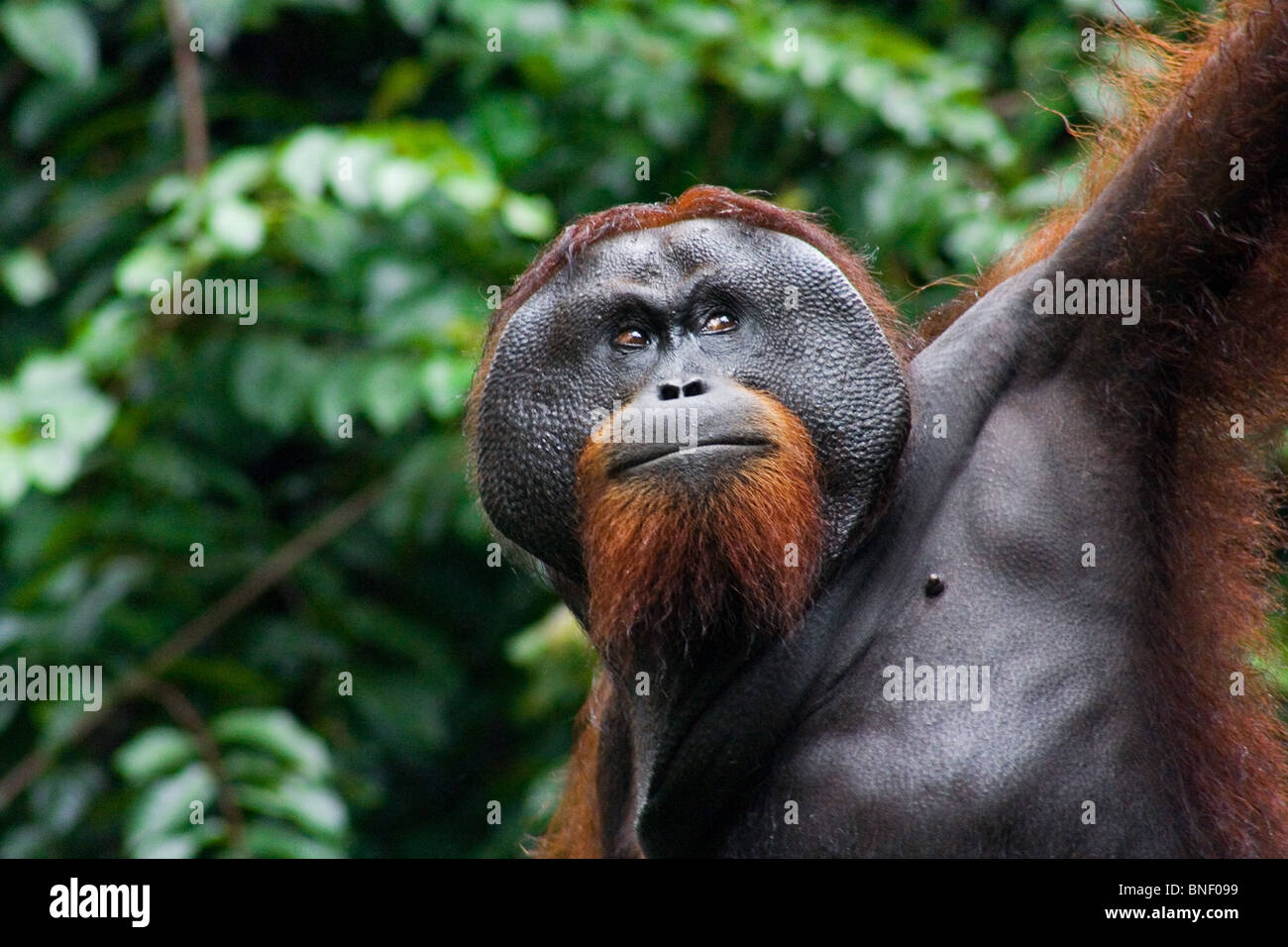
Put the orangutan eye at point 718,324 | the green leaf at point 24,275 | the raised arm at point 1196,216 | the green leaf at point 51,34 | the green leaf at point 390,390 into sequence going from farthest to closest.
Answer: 1. the green leaf at point 51,34
2. the green leaf at point 24,275
3. the green leaf at point 390,390
4. the orangutan eye at point 718,324
5. the raised arm at point 1196,216

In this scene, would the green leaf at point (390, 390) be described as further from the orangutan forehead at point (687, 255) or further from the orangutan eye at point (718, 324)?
the orangutan eye at point (718, 324)

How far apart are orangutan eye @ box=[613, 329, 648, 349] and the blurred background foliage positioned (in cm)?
159

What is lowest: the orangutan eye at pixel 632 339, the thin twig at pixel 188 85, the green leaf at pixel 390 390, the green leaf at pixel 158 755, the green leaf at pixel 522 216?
the green leaf at pixel 158 755

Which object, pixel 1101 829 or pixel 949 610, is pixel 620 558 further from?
pixel 1101 829

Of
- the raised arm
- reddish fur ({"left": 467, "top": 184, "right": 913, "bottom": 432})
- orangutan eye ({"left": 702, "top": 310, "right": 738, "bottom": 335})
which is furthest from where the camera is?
reddish fur ({"left": 467, "top": 184, "right": 913, "bottom": 432})

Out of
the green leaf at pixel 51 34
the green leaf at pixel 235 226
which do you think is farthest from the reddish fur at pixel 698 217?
the green leaf at pixel 51 34

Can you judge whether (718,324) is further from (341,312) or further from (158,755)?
(341,312)

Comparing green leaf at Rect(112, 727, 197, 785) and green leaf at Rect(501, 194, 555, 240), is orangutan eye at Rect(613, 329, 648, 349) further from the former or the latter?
green leaf at Rect(112, 727, 197, 785)

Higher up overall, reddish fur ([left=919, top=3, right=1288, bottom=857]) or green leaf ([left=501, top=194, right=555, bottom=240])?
green leaf ([left=501, top=194, right=555, bottom=240])

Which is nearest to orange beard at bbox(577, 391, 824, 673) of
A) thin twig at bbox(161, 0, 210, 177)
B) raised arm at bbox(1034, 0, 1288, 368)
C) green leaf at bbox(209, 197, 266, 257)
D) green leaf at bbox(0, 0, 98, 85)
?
raised arm at bbox(1034, 0, 1288, 368)

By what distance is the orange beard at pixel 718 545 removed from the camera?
241cm

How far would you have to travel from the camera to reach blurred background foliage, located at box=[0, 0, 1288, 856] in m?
4.36

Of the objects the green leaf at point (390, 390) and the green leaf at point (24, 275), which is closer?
the green leaf at point (390, 390)

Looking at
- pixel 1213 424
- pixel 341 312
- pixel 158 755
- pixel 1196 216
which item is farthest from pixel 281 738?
pixel 1196 216
